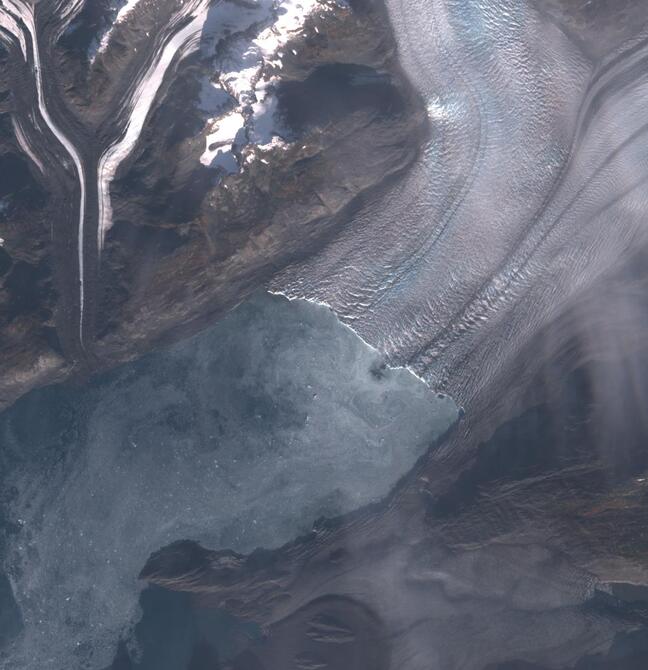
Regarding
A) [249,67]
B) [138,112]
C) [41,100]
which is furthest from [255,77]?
[41,100]

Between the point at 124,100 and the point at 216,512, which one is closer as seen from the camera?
the point at 124,100

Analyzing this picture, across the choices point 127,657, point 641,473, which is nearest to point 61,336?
point 127,657

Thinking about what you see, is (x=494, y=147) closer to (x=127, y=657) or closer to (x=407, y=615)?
(x=407, y=615)

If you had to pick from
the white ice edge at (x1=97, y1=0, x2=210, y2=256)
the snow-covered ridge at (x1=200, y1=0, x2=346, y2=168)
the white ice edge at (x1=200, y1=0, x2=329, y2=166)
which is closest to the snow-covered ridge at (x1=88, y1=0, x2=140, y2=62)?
the white ice edge at (x1=97, y1=0, x2=210, y2=256)

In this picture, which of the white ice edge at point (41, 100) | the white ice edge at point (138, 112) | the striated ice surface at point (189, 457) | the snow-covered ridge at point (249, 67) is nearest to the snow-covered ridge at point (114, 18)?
the white ice edge at point (138, 112)

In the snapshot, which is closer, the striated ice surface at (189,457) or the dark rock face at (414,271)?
the dark rock face at (414,271)

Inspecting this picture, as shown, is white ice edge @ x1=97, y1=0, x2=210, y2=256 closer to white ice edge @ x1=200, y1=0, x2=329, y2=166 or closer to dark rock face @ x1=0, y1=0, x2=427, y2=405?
dark rock face @ x1=0, y1=0, x2=427, y2=405

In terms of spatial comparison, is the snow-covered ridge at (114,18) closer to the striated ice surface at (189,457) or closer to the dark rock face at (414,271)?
the dark rock face at (414,271)
